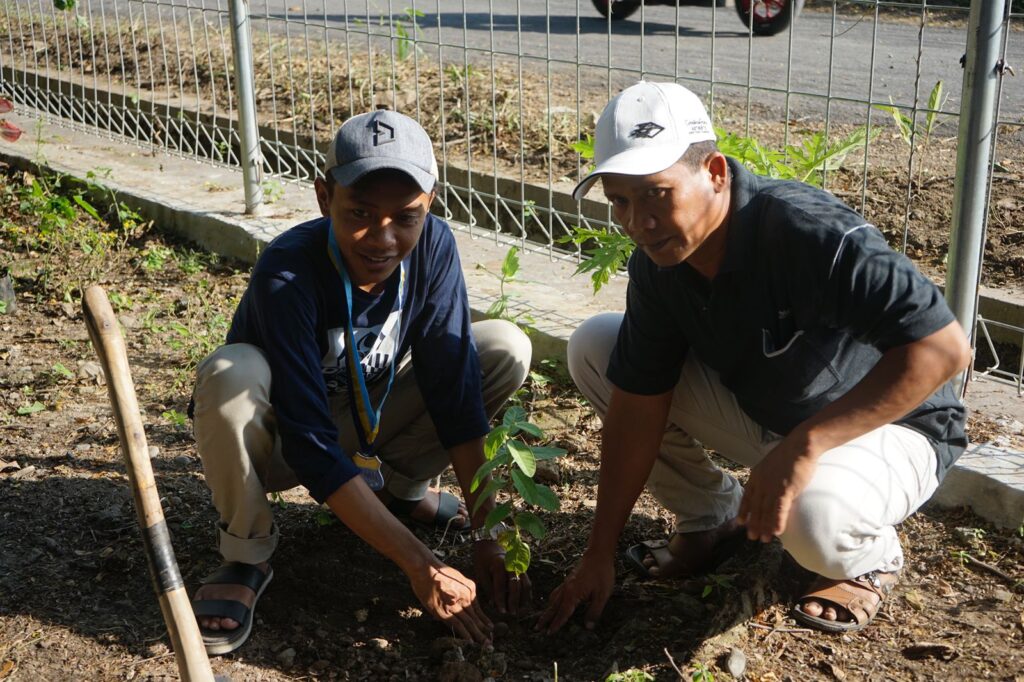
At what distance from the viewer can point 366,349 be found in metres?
2.71

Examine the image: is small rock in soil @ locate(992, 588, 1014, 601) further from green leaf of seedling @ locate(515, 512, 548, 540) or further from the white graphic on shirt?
the white graphic on shirt

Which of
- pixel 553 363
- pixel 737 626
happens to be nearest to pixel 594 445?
pixel 553 363

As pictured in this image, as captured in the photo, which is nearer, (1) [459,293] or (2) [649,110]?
(2) [649,110]

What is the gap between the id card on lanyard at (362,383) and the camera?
2578 millimetres

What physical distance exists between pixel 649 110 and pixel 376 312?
0.85m

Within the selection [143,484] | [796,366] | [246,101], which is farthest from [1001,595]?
[246,101]

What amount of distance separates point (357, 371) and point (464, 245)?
7.41 feet

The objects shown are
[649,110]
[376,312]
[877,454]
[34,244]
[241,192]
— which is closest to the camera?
[649,110]

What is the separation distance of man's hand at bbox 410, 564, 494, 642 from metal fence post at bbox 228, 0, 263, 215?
3.13 m

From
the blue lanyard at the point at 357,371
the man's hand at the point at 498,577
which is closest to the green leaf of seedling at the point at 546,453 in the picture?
the man's hand at the point at 498,577

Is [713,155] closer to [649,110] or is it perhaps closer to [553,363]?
[649,110]

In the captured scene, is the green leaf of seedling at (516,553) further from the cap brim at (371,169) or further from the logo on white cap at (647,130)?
the logo on white cap at (647,130)

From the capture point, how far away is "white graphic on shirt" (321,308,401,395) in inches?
105

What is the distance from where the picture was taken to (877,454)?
241 centimetres
